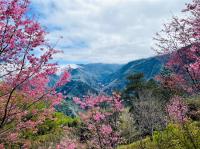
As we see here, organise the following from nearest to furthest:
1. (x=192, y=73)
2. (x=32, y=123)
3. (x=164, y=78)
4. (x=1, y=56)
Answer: (x=1, y=56) < (x=32, y=123) < (x=192, y=73) < (x=164, y=78)

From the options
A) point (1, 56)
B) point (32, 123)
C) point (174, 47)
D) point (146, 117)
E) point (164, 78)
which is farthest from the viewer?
point (146, 117)

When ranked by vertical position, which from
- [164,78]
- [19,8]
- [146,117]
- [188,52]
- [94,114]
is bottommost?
[146,117]

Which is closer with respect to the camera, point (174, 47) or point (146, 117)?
point (174, 47)

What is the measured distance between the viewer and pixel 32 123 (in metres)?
11.0

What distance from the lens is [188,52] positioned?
13695 mm

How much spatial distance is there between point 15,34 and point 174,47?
7701 millimetres

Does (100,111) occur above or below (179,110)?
below

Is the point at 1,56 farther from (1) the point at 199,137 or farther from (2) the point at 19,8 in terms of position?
(1) the point at 199,137

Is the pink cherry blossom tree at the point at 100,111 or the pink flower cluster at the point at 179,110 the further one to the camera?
the pink cherry blossom tree at the point at 100,111

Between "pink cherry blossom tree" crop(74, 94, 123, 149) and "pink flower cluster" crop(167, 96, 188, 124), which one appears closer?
"pink flower cluster" crop(167, 96, 188, 124)

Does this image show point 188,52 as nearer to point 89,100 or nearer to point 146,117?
point 89,100

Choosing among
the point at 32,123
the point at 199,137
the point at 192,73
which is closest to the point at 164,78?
the point at 192,73

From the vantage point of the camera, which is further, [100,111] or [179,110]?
[100,111]

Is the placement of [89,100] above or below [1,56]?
below
